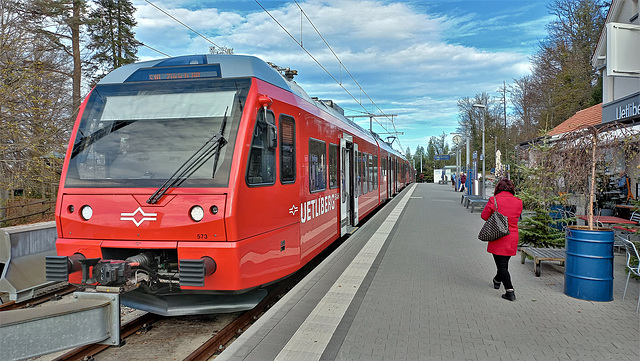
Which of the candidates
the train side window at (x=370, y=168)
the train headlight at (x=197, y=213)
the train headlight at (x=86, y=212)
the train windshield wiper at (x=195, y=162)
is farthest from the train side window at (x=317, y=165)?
the train side window at (x=370, y=168)

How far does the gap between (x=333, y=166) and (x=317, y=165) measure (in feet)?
4.52

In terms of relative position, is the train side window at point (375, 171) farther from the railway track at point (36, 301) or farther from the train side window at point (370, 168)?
the railway track at point (36, 301)

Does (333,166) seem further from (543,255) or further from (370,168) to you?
(370,168)

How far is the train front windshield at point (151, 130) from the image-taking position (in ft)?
15.6

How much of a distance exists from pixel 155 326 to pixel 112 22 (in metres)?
22.9

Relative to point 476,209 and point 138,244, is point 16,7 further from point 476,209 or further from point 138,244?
point 476,209

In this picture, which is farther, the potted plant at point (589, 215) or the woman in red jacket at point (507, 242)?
the woman in red jacket at point (507, 242)

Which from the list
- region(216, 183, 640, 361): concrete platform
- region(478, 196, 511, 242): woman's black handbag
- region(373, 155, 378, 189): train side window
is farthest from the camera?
region(373, 155, 378, 189): train side window

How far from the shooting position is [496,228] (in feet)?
18.4

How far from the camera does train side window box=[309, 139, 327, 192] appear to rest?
22.7 feet

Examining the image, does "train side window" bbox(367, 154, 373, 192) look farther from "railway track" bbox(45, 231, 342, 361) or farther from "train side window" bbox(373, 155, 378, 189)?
"railway track" bbox(45, 231, 342, 361)

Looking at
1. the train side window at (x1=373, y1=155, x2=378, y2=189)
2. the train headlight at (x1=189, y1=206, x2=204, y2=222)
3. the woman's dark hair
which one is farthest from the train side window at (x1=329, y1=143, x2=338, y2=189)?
the train side window at (x1=373, y1=155, x2=378, y2=189)

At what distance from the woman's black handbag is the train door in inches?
165

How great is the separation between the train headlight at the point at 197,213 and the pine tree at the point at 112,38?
21.3 m
